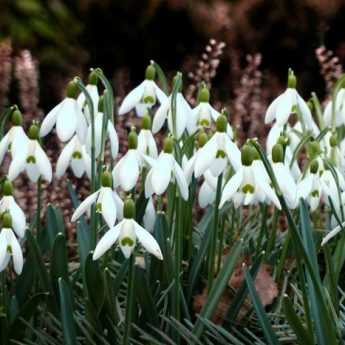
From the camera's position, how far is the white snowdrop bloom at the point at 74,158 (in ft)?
8.79

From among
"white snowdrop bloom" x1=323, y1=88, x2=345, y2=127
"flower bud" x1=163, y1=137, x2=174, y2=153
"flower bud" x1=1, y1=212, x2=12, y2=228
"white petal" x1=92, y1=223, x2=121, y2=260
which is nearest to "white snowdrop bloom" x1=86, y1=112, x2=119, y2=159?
"flower bud" x1=163, y1=137, x2=174, y2=153

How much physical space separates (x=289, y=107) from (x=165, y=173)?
0.59 metres

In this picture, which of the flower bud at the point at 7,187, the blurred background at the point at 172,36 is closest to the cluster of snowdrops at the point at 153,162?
the flower bud at the point at 7,187

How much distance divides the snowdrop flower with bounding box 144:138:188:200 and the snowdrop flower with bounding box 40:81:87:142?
8.7 inches

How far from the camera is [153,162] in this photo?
245cm

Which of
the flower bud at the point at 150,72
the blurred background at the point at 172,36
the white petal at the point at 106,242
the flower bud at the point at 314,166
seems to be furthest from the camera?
the blurred background at the point at 172,36

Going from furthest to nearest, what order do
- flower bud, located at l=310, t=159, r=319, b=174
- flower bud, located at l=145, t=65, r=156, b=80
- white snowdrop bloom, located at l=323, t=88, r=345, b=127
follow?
white snowdrop bloom, located at l=323, t=88, r=345, b=127
flower bud, located at l=145, t=65, r=156, b=80
flower bud, located at l=310, t=159, r=319, b=174

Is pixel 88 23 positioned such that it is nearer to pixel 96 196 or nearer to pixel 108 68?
pixel 108 68

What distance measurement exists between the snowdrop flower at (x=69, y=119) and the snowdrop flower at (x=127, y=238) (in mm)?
399

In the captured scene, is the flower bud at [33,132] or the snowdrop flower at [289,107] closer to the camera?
the flower bud at [33,132]

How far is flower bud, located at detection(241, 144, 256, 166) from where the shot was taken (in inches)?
90.6

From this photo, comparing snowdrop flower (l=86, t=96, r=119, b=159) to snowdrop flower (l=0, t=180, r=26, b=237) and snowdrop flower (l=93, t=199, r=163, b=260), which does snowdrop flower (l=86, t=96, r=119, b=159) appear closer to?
snowdrop flower (l=0, t=180, r=26, b=237)

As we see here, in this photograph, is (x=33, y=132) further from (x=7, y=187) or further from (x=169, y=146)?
(x=169, y=146)

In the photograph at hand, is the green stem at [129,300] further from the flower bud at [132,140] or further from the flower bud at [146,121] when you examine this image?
the flower bud at [146,121]
